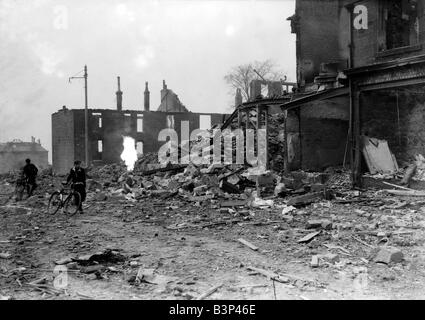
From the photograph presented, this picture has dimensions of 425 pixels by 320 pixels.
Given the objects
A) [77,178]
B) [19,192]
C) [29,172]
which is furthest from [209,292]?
[19,192]

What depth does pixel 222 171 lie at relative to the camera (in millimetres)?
17094

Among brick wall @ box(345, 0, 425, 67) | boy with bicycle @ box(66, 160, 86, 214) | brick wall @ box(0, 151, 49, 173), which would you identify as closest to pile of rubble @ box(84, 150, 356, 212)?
boy with bicycle @ box(66, 160, 86, 214)

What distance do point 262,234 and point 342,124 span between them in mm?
10341

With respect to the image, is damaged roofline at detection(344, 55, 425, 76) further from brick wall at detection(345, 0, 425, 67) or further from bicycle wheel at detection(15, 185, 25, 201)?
bicycle wheel at detection(15, 185, 25, 201)

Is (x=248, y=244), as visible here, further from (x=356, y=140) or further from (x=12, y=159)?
(x=12, y=159)

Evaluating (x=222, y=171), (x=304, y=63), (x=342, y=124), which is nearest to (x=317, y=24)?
(x=304, y=63)

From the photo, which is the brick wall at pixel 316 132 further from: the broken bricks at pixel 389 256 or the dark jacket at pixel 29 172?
the broken bricks at pixel 389 256

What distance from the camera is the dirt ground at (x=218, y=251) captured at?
5.11 m

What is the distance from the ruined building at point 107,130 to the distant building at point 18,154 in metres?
25.9

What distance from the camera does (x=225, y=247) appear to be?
7.38 meters

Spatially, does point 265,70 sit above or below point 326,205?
above

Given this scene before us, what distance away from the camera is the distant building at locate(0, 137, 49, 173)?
65644mm

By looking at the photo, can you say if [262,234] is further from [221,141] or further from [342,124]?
[221,141]
